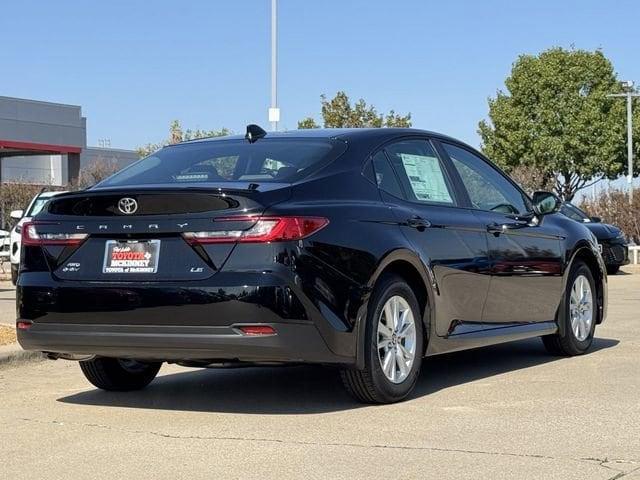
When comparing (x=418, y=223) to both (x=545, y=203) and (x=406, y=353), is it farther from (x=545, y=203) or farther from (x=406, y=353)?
(x=545, y=203)

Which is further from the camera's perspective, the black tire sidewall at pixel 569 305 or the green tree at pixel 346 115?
the green tree at pixel 346 115

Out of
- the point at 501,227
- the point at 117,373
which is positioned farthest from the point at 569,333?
the point at 117,373

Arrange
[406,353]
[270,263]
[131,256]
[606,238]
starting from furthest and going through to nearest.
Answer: [606,238] < [406,353] < [131,256] < [270,263]

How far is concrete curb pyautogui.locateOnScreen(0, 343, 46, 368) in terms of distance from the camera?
8625 mm

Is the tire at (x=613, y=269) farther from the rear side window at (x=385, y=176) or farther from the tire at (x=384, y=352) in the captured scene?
the tire at (x=384, y=352)

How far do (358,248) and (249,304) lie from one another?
0.75m

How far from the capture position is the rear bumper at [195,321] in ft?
19.6

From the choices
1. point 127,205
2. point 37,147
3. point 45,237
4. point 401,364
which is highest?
point 37,147

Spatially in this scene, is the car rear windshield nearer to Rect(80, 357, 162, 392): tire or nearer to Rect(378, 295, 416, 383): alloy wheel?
Rect(378, 295, 416, 383): alloy wheel

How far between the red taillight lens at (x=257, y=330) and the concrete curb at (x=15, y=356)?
3.25 m

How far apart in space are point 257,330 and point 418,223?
1.44 metres

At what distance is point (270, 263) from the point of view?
5.98m

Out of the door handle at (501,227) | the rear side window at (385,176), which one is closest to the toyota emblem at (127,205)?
the rear side window at (385,176)

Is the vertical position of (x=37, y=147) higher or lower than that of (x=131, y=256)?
higher
